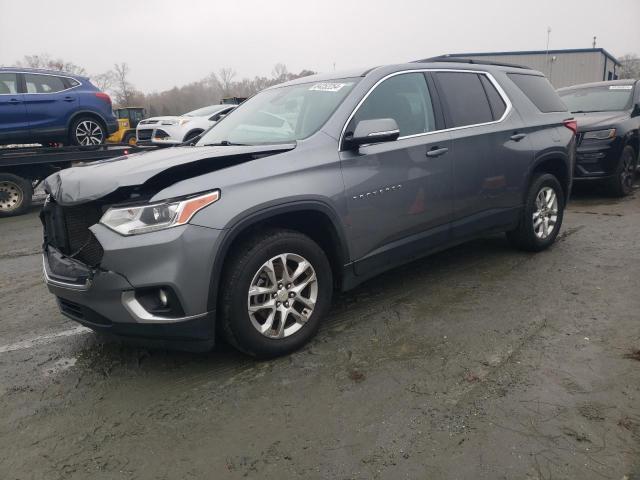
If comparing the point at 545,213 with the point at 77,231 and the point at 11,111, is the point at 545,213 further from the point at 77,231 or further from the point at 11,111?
the point at 11,111

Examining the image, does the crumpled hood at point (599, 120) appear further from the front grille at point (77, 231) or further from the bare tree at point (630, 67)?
the bare tree at point (630, 67)

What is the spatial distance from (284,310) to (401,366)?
0.79 metres

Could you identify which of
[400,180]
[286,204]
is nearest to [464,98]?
[400,180]

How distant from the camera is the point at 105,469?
2.28 m

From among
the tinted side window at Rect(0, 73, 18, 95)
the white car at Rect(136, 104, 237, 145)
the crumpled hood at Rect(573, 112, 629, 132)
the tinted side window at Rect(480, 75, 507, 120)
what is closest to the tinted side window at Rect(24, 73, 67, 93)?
the tinted side window at Rect(0, 73, 18, 95)

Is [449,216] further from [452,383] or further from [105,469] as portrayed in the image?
[105,469]

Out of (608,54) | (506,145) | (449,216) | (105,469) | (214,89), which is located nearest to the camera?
(105,469)

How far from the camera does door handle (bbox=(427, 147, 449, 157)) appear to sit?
154 inches

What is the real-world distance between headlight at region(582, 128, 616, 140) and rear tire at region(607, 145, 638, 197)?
0.35 meters

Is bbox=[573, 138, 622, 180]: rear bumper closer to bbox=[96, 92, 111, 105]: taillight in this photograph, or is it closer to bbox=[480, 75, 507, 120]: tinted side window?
bbox=[480, 75, 507, 120]: tinted side window

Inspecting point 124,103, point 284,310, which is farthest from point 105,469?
point 124,103

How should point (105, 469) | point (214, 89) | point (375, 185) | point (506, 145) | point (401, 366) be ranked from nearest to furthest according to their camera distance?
point (105, 469)
point (401, 366)
point (375, 185)
point (506, 145)
point (214, 89)

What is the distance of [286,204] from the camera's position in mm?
3080

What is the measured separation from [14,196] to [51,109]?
179 cm
